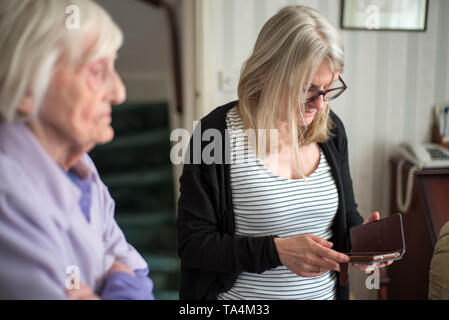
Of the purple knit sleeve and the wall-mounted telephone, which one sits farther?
the wall-mounted telephone

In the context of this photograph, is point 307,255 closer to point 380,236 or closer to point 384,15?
point 380,236

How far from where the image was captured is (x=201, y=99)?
1.21 metres

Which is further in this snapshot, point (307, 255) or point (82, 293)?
point (307, 255)

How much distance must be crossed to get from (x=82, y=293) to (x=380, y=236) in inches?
24.7

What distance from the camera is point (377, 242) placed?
3.14 ft

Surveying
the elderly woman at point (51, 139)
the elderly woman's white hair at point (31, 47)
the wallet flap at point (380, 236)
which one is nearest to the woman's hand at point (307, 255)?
the wallet flap at point (380, 236)

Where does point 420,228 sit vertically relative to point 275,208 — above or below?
below

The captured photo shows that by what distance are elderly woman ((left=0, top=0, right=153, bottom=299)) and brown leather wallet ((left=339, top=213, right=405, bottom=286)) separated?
52cm

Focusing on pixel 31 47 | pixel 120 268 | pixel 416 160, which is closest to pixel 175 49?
pixel 31 47

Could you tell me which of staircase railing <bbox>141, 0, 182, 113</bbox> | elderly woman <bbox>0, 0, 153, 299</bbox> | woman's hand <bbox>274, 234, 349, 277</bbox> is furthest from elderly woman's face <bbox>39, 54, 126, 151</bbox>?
woman's hand <bbox>274, 234, 349, 277</bbox>

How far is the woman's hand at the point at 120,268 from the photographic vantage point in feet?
2.58

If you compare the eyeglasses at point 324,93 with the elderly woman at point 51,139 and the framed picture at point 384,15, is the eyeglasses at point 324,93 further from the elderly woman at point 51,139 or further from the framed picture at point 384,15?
the elderly woman at point 51,139

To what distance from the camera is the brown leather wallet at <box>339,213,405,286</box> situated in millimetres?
872

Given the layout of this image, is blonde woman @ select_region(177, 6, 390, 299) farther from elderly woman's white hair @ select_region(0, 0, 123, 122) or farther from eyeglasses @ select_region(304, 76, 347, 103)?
elderly woman's white hair @ select_region(0, 0, 123, 122)
